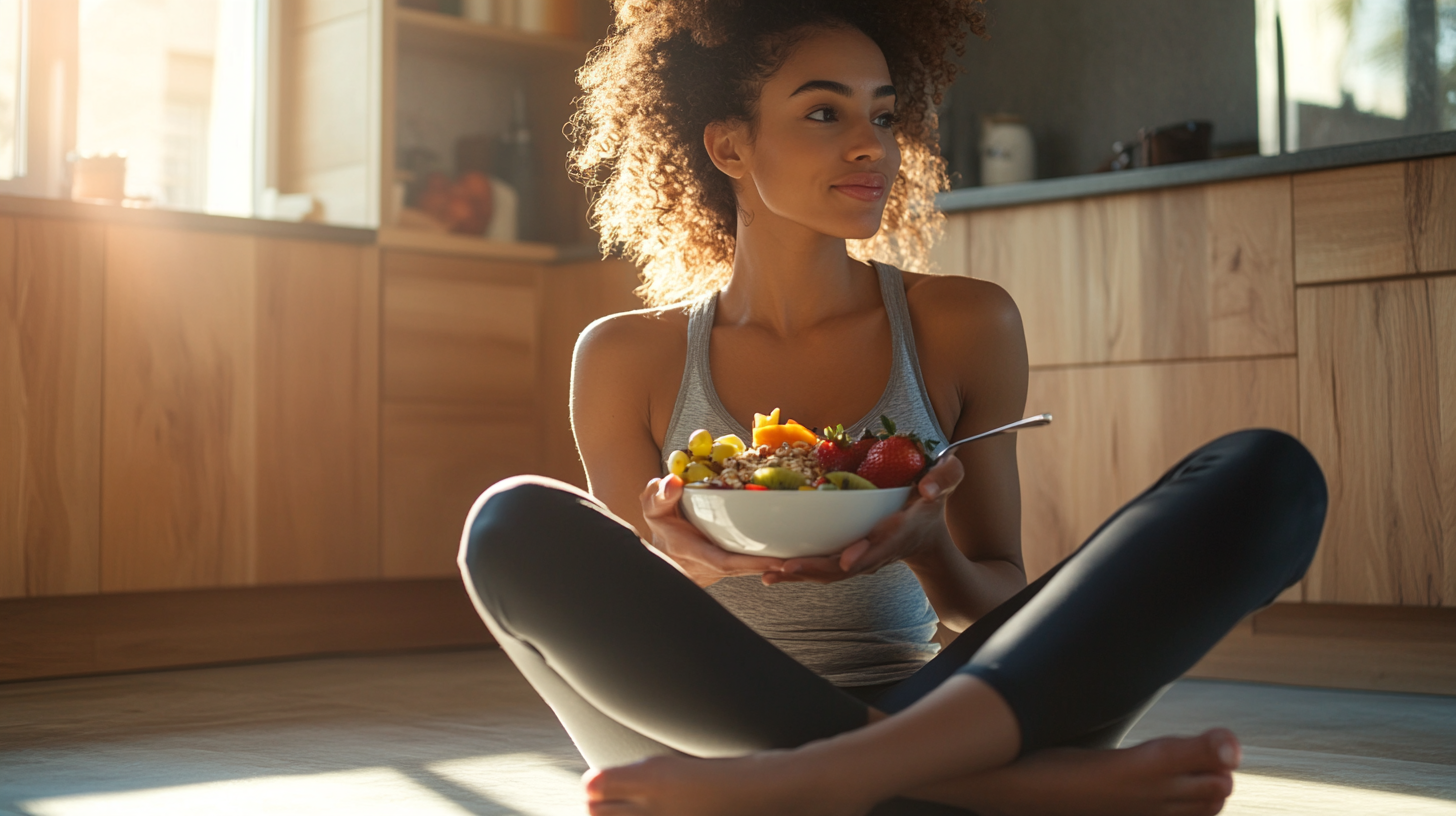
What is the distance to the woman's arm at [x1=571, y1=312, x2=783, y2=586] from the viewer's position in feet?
4.96

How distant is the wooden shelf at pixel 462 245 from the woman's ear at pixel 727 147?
1577 mm

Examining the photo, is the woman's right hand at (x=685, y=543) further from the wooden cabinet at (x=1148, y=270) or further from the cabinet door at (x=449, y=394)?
the cabinet door at (x=449, y=394)

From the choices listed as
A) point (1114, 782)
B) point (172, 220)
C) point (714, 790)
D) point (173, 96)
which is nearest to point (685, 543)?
point (714, 790)

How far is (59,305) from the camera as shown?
2586 mm

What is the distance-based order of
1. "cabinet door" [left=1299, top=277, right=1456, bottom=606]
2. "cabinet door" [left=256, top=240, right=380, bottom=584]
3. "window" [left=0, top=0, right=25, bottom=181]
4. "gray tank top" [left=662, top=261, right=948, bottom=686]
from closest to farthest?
"gray tank top" [left=662, top=261, right=948, bottom=686]
"cabinet door" [left=1299, top=277, right=1456, bottom=606]
"cabinet door" [left=256, top=240, right=380, bottom=584]
"window" [left=0, top=0, right=25, bottom=181]

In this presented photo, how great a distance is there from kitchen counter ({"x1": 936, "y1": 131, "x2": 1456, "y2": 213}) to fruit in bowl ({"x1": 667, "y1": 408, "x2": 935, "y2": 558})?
4.72 feet

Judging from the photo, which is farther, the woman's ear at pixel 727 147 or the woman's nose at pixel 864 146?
the woman's ear at pixel 727 147

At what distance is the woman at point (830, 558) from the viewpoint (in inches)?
38.2

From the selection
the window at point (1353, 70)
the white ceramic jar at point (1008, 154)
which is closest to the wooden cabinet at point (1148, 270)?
the white ceramic jar at point (1008, 154)

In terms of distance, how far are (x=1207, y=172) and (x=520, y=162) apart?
5.97ft

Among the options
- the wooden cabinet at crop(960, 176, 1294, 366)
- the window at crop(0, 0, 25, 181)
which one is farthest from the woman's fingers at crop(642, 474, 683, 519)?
the window at crop(0, 0, 25, 181)

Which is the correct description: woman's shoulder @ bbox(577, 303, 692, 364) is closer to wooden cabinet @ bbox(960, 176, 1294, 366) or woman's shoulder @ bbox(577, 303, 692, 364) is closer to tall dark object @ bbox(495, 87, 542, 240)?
wooden cabinet @ bbox(960, 176, 1294, 366)

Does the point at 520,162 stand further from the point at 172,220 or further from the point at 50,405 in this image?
the point at 50,405

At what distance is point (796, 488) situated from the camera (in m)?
1.11
